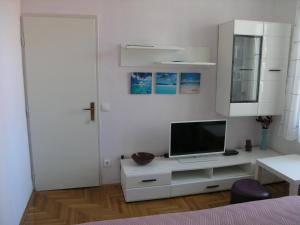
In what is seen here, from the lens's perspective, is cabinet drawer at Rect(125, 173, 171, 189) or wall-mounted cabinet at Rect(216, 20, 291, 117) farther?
wall-mounted cabinet at Rect(216, 20, 291, 117)

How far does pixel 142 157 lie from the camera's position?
3.17 metres

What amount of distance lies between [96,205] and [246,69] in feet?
7.87

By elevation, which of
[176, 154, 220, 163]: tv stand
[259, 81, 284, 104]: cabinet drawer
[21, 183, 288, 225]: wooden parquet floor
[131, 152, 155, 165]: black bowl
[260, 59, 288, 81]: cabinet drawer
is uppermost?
[260, 59, 288, 81]: cabinet drawer

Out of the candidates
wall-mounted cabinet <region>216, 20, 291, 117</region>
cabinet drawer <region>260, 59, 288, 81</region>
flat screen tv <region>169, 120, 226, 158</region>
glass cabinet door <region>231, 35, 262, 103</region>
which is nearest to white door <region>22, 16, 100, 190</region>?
flat screen tv <region>169, 120, 226, 158</region>

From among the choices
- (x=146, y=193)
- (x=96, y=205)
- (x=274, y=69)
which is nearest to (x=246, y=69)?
(x=274, y=69)

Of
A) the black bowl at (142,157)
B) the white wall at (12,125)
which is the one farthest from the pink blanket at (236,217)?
the black bowl at (142,157)

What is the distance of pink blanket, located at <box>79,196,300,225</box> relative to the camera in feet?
5.10

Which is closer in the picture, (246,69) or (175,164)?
(175,164)

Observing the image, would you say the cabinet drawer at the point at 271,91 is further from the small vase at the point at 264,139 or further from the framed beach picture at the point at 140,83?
the framed beach picture at the point at 140,83

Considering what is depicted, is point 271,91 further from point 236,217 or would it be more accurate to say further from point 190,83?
point 236,217

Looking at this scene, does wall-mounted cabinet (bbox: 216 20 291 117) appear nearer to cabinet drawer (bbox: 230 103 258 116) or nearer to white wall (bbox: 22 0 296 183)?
cabinet drawer (bbox: 230 103 258 116)

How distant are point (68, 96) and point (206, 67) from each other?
1759 millimetres

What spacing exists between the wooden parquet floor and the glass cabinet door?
3.98ft

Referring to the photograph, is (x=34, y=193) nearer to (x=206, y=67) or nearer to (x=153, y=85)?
(x=153, y=85)
